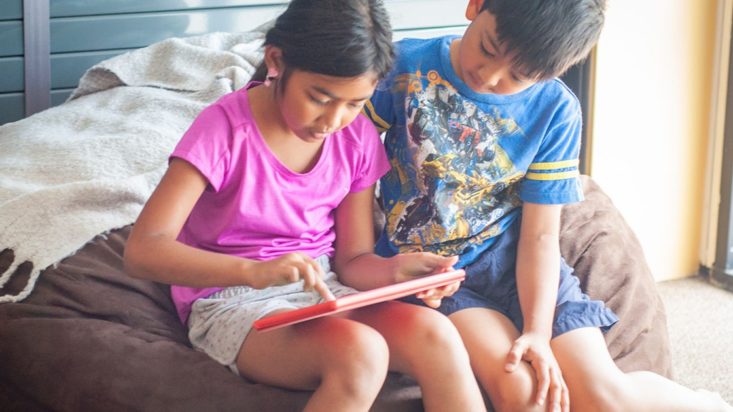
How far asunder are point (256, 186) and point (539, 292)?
1.57 ft

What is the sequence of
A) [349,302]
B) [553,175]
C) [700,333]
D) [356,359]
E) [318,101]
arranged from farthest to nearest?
[700,333] < [553,175] < [318,101] < [356,359] < [349,302]

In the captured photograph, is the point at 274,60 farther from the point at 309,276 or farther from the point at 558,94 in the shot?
the point at 558,94

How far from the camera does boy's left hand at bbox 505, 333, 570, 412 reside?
141 centimetres

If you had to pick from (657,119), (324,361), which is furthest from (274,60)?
(657,119)

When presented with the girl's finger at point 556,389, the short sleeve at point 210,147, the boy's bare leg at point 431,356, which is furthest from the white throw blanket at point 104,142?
the girl's finger at point 556,389

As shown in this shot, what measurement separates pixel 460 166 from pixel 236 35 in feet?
3.91

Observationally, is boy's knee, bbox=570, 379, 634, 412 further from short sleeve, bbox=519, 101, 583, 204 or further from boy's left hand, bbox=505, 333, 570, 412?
short sleeve, bbox=519, 101, 583, 204

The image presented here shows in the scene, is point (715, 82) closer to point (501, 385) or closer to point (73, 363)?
point (501, 385)

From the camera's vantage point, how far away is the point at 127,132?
6.92ft

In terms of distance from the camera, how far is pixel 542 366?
56.4 inches

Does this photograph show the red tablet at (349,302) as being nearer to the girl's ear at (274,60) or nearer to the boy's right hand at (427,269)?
the boy's right hand at (427,269)

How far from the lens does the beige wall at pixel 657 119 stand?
2840 mm

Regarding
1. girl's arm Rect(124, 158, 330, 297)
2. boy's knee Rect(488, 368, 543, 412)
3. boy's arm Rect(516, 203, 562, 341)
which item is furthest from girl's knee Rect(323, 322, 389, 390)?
boy's arm Rect(516, 203, 562, 341)

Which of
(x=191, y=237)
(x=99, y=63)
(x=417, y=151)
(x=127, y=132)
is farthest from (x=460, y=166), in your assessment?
(x=99, y=63)
